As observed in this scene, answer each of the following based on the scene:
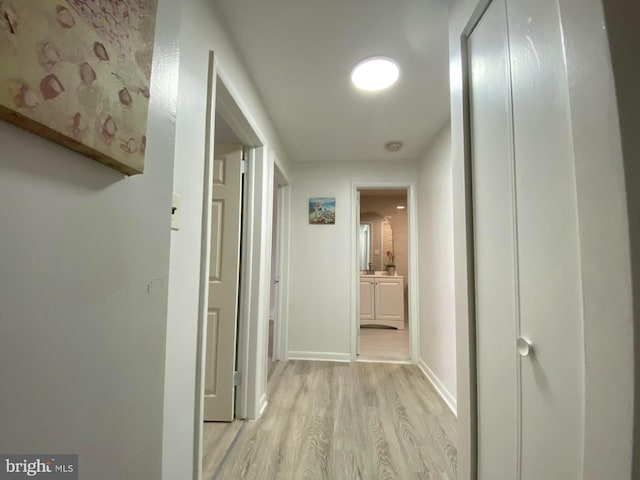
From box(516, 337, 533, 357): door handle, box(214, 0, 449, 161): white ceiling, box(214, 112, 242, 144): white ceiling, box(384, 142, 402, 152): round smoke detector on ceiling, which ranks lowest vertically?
box(516, 337, 533, 357): door handle

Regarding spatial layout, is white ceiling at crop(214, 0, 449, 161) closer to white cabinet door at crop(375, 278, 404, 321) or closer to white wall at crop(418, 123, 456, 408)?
white wall at crop(418, 123, 456, 408)

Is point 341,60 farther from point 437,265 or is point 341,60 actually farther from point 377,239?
point 377,239

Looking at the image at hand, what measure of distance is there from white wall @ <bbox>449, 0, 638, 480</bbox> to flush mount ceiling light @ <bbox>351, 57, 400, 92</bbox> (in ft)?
3.93

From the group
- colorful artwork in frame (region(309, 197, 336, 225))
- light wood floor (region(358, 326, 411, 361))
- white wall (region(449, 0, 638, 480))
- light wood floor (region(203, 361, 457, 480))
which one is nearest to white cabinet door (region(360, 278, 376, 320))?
light wood floor (region(358, 326, 411, 361))

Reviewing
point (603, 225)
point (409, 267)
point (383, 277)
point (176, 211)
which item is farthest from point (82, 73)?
point (383, 277)

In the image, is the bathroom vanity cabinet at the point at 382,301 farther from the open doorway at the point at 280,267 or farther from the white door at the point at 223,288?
the white door at the point at 223,288

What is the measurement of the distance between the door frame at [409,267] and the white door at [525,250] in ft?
7.02

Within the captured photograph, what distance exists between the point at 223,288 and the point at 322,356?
171cm

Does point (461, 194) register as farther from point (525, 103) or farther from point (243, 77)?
point (243, 77)

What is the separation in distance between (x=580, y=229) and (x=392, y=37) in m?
1.41

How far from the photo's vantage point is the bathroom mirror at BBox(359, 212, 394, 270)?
564cm

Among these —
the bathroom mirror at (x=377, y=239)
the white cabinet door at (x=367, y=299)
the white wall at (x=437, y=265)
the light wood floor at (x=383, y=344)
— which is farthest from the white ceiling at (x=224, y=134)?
the bathroom mirror at (x=377, y=239)

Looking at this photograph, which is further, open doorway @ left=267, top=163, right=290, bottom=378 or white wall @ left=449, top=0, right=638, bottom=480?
open doorway @ left=267, top=163, right=290, bottom=378

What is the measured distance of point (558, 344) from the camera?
0.65 metres
